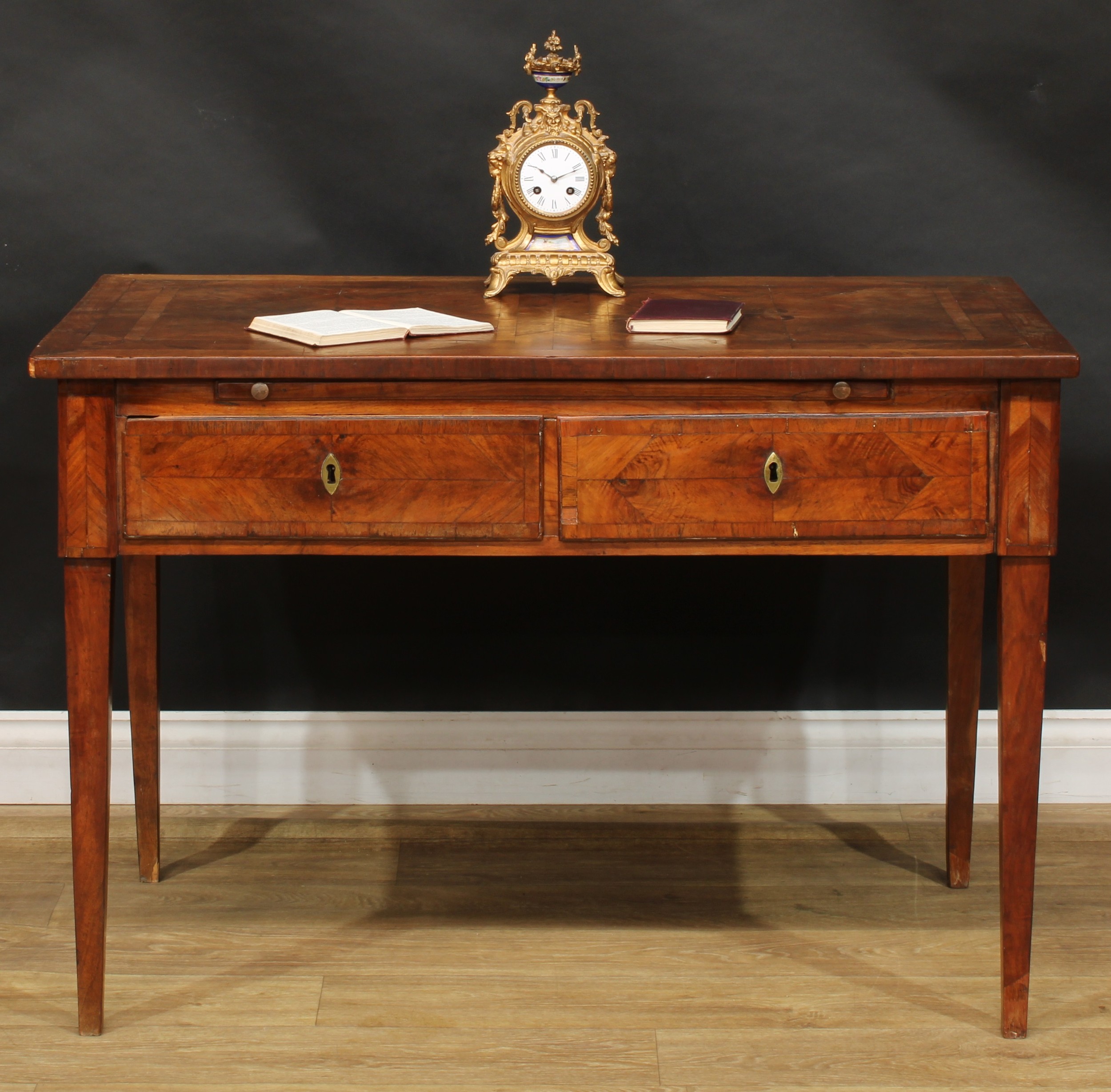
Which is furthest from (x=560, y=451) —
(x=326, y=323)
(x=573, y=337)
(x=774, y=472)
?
(x=326, y=323)

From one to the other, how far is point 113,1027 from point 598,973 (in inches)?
31.2

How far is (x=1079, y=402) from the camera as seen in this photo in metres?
3.25

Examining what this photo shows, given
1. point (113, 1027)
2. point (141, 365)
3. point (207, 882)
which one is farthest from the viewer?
point (207, 882)

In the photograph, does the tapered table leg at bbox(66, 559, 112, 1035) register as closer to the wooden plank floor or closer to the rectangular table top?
the wooden plank floor

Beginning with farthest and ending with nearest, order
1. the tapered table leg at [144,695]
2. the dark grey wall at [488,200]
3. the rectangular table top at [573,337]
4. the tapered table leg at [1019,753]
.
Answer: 1. the dark grey wall at [488,200]
2. the tapered table leg at [144,695]
3. the tapered table leg at [1019,753]
4. the rectangular table top at [573,337]

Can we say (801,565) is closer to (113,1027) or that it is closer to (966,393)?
(966,393)

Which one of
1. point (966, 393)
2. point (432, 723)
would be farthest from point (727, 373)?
point (432, 723)

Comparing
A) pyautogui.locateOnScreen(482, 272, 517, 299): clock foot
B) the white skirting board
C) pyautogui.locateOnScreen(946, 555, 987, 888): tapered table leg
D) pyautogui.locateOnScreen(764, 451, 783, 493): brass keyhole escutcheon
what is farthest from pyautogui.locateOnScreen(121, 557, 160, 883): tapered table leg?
pyautogui.locateOnScreen(946, 555, 987, 888): tapered table leg

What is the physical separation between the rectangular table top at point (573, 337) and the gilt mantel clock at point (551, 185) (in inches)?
2.5

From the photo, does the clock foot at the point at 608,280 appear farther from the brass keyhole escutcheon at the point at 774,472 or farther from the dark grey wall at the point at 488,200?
the brass keyhole escutcheon at the point at 774,472

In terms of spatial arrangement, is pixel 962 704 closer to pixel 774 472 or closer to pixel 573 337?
pixel 774 472

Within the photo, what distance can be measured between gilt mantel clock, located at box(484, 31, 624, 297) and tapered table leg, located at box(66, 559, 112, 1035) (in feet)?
2.83

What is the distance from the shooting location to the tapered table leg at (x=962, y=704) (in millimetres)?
2932

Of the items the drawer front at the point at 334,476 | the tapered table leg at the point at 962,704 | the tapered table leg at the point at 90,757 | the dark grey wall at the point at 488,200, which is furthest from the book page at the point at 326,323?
the tapered table leg at the point at 962,704
